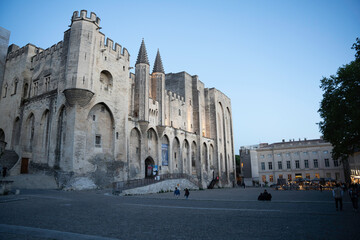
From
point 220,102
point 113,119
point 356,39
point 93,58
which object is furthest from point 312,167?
point 93,58

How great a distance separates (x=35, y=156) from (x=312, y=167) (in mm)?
55312

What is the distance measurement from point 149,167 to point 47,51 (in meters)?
19.9

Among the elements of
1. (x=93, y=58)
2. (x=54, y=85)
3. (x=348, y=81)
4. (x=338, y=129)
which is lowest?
(x=338, y=129)

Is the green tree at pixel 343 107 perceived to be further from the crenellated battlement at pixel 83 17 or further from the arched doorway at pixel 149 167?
the crenellated battlement at pixel 83 17

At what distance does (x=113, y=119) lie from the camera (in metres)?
27.9

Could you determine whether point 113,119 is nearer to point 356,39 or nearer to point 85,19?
point 85,19

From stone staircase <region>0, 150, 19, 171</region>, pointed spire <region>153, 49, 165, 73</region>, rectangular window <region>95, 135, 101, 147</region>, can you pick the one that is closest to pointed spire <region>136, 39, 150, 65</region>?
pointed spire <region>153, 49, 165, 73</region>

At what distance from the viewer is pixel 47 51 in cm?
2978

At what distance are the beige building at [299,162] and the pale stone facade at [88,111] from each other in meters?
29.2

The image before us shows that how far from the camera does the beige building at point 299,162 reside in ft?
178

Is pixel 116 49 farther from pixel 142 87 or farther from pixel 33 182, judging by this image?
pixel 33 182

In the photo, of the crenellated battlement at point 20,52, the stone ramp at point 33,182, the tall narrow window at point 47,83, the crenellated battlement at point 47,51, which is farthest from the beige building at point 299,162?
the crenellated battlement at point 20,52

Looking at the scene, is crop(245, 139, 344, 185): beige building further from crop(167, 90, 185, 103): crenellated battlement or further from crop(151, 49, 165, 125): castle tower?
crop(151, 49, 165, 125): castle tower

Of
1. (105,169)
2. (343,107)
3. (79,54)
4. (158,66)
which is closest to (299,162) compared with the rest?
(343,107)
